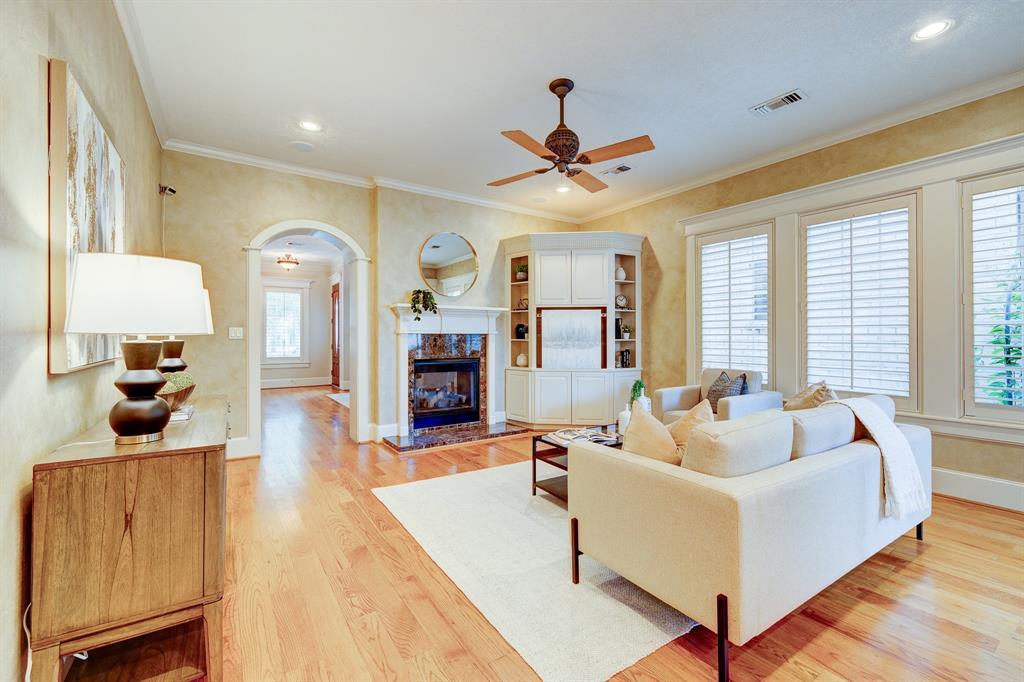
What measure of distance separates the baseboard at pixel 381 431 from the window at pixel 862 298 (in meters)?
4.23

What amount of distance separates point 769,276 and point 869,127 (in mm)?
1387

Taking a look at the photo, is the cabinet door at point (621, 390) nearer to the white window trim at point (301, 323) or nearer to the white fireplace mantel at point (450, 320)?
the white fireplace mantel at point (450, 320)

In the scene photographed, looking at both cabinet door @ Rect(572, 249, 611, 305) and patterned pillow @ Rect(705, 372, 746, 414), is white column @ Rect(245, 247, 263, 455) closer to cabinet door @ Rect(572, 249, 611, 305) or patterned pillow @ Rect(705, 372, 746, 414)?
cabinet door @ Rect(572, 249, 611, 305)

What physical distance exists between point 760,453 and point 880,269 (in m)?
3.00

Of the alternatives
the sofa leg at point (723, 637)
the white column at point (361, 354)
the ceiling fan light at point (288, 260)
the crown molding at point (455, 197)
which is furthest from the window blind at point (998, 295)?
the ceiling fan light at point (288, 260)

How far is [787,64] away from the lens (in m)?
2.84

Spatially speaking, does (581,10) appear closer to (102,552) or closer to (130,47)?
(130,47)

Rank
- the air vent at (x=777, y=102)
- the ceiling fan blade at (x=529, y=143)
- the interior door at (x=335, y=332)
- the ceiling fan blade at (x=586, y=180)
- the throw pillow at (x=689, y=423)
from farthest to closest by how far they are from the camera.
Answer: the interior door at (x=335, y=332), the ceiling fan blade at (x=586, y=180), the air vent at (x=777, y=102), the ceiling fan blade at (x=529, y=143), the throw pillow at (x=689, y=423)

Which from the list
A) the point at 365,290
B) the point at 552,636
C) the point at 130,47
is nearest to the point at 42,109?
the point at 130,47

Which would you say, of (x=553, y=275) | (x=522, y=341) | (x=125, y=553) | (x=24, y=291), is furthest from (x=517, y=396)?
(x=24, y=291)

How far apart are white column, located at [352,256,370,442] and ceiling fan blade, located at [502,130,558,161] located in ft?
8.67

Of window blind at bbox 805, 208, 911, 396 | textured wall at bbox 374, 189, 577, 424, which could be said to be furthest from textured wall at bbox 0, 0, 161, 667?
window blind at bbox 805, 208, 911, 396

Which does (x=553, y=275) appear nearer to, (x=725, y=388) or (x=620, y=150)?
(x=725, y=388)

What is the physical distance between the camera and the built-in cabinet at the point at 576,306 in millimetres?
5465
